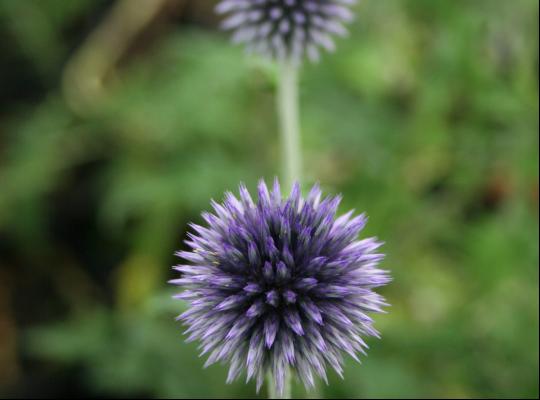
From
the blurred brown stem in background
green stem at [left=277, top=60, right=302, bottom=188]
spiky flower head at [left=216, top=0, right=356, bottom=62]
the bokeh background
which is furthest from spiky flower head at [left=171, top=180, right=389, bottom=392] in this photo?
the blurred brown stem in background

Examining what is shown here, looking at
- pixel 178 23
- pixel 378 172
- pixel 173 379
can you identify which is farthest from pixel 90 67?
pixel 173 379

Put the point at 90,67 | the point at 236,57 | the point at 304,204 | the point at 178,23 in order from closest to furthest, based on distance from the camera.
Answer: the point at 304,204
the point at 236,57
the point at 90,67
the point at 178,23

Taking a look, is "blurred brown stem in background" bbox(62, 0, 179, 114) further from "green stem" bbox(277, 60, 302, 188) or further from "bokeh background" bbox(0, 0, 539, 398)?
"green stem" bbox(277, 60, 302, 188)

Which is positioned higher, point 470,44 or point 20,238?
point 470,44

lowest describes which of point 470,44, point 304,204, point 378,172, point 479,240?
point 304,204

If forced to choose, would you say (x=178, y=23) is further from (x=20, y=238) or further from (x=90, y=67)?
(x=20, y=238)

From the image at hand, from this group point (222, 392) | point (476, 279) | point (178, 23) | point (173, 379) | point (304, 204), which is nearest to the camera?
point (304, 204)

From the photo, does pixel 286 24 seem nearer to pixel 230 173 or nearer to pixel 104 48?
pixel 230 173

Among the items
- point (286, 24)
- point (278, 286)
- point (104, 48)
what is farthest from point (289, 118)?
point (104, 48)
